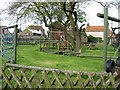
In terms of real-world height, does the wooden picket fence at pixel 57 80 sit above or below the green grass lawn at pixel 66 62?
above

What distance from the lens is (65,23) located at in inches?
1053

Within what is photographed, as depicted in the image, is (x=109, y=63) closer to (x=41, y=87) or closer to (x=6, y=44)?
(x=41, y=87)

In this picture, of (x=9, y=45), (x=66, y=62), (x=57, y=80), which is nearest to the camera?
(x=57, y=80)

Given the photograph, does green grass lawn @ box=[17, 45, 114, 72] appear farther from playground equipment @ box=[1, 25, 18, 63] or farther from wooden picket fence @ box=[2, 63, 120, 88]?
wooden picket fence @ box=[2, 63, 120, 88]

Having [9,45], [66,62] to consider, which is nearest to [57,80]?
[9,45]

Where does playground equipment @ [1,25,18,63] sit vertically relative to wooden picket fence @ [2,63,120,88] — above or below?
above

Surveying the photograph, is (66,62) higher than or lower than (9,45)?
lower

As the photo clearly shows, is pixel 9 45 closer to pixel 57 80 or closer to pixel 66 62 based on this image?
pixel 66 62

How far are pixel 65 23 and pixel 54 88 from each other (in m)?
21.3

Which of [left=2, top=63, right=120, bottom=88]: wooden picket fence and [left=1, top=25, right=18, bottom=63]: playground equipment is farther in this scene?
[left=1, top=25, right=18, bottom=63]: playground equipment

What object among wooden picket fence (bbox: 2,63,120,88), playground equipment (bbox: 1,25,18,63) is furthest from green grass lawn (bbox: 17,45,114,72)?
wooden picket fence (bbox: 2,63,120,88)

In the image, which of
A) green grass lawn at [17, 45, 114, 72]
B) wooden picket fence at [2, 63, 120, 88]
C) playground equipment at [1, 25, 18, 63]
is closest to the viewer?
wooden picket fence at [2, 63, 120, 88]

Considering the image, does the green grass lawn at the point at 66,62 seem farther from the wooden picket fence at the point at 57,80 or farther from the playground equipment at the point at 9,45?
the wooden picket fence at the point at 57,80

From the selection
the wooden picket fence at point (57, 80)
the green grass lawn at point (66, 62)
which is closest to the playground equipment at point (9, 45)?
the green grass lawn at point (66, 62)
